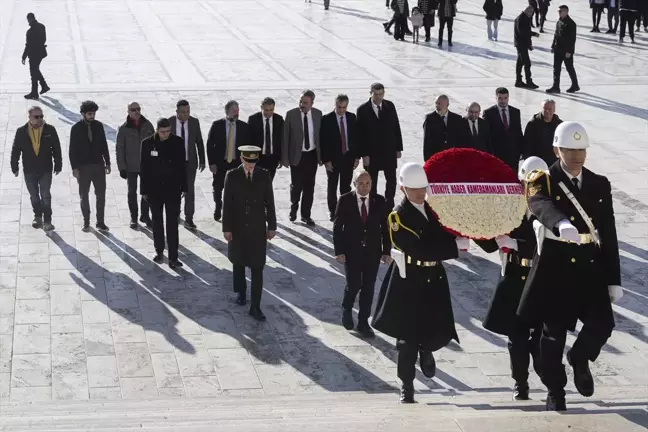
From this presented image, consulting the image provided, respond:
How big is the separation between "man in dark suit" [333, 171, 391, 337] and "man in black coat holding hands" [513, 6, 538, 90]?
12.6m

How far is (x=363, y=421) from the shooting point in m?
7.47

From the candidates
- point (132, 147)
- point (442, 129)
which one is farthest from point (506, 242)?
point (132, 147)

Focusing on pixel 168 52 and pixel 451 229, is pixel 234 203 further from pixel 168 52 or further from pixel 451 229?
pixel 168 52

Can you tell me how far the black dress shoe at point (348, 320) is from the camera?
1102 cm

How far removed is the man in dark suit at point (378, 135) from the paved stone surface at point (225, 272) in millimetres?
1043

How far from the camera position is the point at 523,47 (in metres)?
22.6

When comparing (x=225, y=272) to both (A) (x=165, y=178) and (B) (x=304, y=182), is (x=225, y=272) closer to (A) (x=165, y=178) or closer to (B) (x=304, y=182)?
(A) (x=165, y=178)

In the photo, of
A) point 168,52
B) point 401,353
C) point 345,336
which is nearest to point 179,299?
point 345,336

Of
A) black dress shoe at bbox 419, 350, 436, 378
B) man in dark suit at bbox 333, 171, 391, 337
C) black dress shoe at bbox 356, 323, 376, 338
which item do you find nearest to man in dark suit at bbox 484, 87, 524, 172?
man in dark suit at bbox 333, 171, 391, 337

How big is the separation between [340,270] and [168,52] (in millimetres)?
15021

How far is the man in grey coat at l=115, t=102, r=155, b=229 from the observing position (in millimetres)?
13844

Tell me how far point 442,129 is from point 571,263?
234 inches

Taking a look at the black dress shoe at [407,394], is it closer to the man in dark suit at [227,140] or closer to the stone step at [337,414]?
the stone step at [337,414]

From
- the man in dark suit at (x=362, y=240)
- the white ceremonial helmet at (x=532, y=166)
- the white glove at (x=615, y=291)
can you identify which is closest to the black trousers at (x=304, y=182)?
the man in dark suit at (x=362, y=240)
